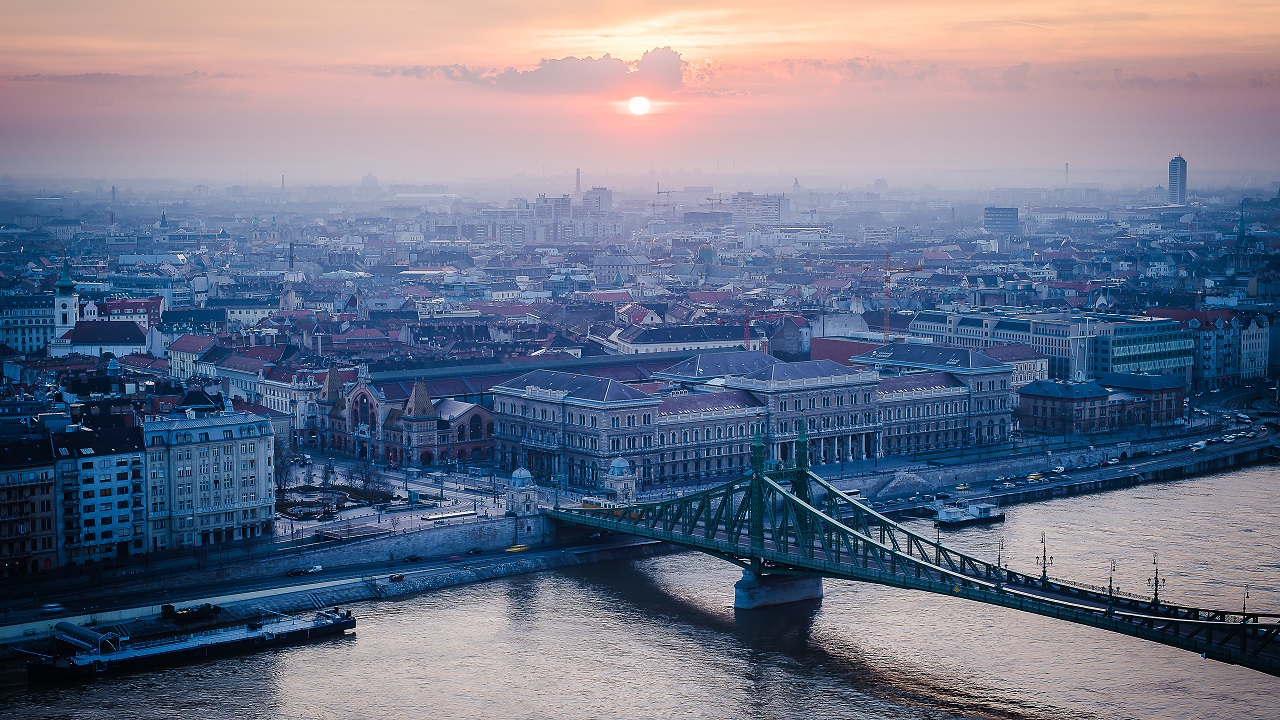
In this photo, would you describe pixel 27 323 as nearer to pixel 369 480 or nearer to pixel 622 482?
pixel 369 480

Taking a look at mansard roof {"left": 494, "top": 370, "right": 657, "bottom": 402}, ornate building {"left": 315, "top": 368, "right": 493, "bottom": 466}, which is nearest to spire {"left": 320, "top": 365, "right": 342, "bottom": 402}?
ornate building {"left": 315, "top": 368, "right": 493, "bottom": 466}

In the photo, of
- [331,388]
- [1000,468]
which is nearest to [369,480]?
[331,388]

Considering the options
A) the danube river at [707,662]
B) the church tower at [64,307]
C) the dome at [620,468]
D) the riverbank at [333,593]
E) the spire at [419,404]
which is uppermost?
the church tower at [64,307]

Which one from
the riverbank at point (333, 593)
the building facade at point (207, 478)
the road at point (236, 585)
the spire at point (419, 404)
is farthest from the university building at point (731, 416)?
the building facade at point (207, 478)

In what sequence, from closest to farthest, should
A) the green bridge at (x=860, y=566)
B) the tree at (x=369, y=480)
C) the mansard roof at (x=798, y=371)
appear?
1. the green bridge at (x=860, y=566)
2. the tree at (x=369, y=480)
3. the mansard roof at (x=798, y=371)

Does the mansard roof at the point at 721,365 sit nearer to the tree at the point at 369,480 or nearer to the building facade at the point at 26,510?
the tree at the point at 369,480

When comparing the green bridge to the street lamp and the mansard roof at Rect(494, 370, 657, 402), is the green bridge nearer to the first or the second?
the street lamp
